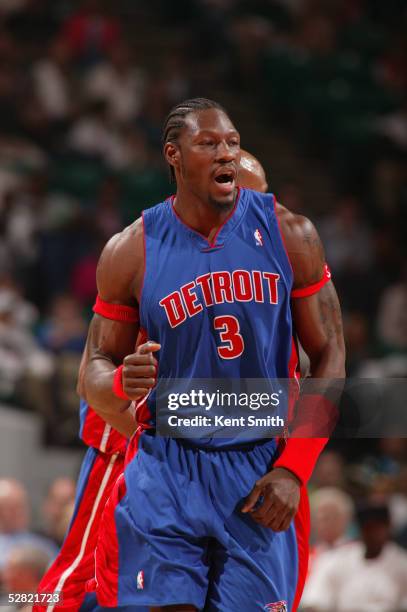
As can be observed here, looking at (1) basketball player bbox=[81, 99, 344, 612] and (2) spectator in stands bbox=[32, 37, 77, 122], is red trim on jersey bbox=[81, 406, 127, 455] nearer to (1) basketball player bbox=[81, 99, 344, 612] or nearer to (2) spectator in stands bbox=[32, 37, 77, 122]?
(1) basketball player bbox=[81, 99, 344, 612]

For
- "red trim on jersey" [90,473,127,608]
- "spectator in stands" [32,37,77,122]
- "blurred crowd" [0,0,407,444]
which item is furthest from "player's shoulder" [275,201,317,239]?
"spectator in stands" [32,37,77,122]

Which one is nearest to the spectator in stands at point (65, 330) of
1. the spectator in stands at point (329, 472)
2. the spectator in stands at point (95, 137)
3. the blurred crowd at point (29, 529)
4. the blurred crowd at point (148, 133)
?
the blurred crowd at point (148, 133)

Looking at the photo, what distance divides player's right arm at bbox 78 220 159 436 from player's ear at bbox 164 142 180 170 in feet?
0.65

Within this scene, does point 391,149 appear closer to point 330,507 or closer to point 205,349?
point 330,507

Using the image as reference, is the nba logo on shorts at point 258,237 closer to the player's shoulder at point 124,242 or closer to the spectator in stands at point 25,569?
the player's shoulder at point 124,242

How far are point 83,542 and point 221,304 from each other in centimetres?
115

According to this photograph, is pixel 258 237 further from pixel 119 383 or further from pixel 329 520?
pixel 329 520

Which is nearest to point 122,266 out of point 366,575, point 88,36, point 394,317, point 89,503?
point 89,503

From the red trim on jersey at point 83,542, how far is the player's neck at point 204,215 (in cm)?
98

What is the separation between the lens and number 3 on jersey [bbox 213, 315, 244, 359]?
3.21 meters

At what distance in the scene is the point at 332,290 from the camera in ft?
11.0

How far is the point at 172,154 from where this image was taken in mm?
3371

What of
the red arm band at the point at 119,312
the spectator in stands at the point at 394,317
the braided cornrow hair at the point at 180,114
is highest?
the spectator in stands at the point at 394,317

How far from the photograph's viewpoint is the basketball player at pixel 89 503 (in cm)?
384
